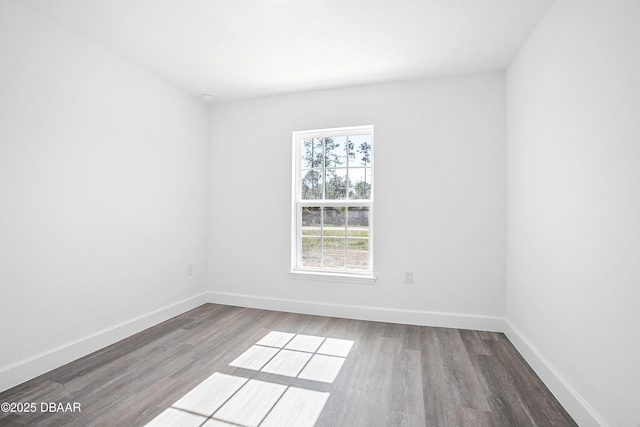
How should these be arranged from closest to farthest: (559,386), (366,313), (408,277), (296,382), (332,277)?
(559,386)
(296,382)
(408,277)
(366,313)
(332,277)

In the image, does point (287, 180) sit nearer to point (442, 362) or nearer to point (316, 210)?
point (316, 210)

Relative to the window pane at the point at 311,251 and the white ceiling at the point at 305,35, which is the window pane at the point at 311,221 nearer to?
the window pane at the point at 311,251

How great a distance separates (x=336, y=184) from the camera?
3666 mm

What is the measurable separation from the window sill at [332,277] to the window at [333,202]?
1cm

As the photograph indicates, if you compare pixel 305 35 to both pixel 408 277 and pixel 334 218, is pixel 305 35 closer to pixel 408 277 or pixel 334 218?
pixel 334 218

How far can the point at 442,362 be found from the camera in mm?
2447

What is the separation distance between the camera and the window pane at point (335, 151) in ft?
12.0

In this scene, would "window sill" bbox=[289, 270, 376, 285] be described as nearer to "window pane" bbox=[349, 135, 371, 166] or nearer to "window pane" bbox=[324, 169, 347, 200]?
"window pane" bbox=[324, 169, 347, 200]

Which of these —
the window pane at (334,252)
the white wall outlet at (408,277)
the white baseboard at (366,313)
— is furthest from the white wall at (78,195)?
the white wall outlet at (408,277)

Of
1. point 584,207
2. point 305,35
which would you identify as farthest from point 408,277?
point 305,35

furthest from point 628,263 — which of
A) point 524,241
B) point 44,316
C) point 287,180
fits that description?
point 44,316

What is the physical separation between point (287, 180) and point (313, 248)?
88 cm

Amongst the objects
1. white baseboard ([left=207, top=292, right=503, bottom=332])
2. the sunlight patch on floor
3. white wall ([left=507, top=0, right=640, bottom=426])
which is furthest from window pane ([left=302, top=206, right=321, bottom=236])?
white wall ([left=507, top=0, right=640, bottom=426])

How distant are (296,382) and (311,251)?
1758mm
